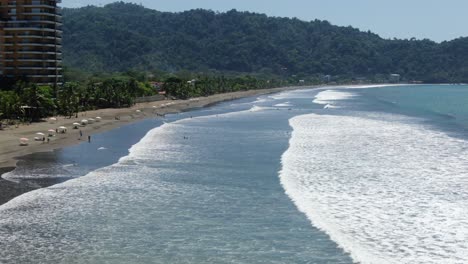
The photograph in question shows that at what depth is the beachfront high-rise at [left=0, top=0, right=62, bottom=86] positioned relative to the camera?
115 meters

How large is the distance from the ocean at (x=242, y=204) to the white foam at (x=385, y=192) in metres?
0.09

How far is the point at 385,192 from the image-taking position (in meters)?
38.1

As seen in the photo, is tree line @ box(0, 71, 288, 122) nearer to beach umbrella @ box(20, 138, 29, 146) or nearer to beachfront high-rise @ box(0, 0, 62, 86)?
beachfront high-rise @ box(0, 0, 62, 86)

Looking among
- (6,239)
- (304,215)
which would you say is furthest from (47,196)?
(304,215)

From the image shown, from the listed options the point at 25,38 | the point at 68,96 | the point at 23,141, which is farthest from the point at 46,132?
the point at 25,38

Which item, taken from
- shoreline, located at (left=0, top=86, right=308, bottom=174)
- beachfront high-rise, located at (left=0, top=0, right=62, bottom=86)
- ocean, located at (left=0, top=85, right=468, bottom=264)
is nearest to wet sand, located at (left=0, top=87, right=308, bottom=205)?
shoreline, located at (left=0, top=86, right=308, bottom=174)

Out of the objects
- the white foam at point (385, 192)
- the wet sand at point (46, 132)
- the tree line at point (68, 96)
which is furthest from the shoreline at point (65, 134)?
the white foam at point (385, 192)

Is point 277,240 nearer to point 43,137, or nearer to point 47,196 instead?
point 47,196

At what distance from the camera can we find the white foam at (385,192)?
27016 mm

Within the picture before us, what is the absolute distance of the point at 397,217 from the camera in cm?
3195

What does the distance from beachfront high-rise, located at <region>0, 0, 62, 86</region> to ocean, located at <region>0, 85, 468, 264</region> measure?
5915cm

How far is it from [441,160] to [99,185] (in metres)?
28.8

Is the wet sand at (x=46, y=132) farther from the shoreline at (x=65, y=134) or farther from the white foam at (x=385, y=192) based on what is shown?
the white foam at (x=385, y=192)

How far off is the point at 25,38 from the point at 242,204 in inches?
3666
